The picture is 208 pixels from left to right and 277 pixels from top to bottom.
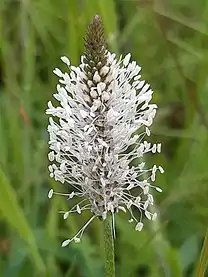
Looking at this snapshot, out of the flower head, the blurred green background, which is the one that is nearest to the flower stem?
the flower head

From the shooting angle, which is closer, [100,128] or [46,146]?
[100,128]

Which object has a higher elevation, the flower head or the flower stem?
the flower head

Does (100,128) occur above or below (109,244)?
above

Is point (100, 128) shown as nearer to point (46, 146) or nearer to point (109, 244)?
point (109, 244)

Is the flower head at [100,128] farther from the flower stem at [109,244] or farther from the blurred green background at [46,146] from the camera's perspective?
the blurred green background at [46,146]

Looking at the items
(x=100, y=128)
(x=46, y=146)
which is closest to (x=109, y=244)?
(x=100, y=128)

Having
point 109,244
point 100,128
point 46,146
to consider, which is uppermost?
point 46,146

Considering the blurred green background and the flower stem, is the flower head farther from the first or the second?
the blurred green background

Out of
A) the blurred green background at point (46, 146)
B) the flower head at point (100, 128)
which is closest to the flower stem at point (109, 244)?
the flower head at point (100, 128)

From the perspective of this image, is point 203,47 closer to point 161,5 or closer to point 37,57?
point 161,5
